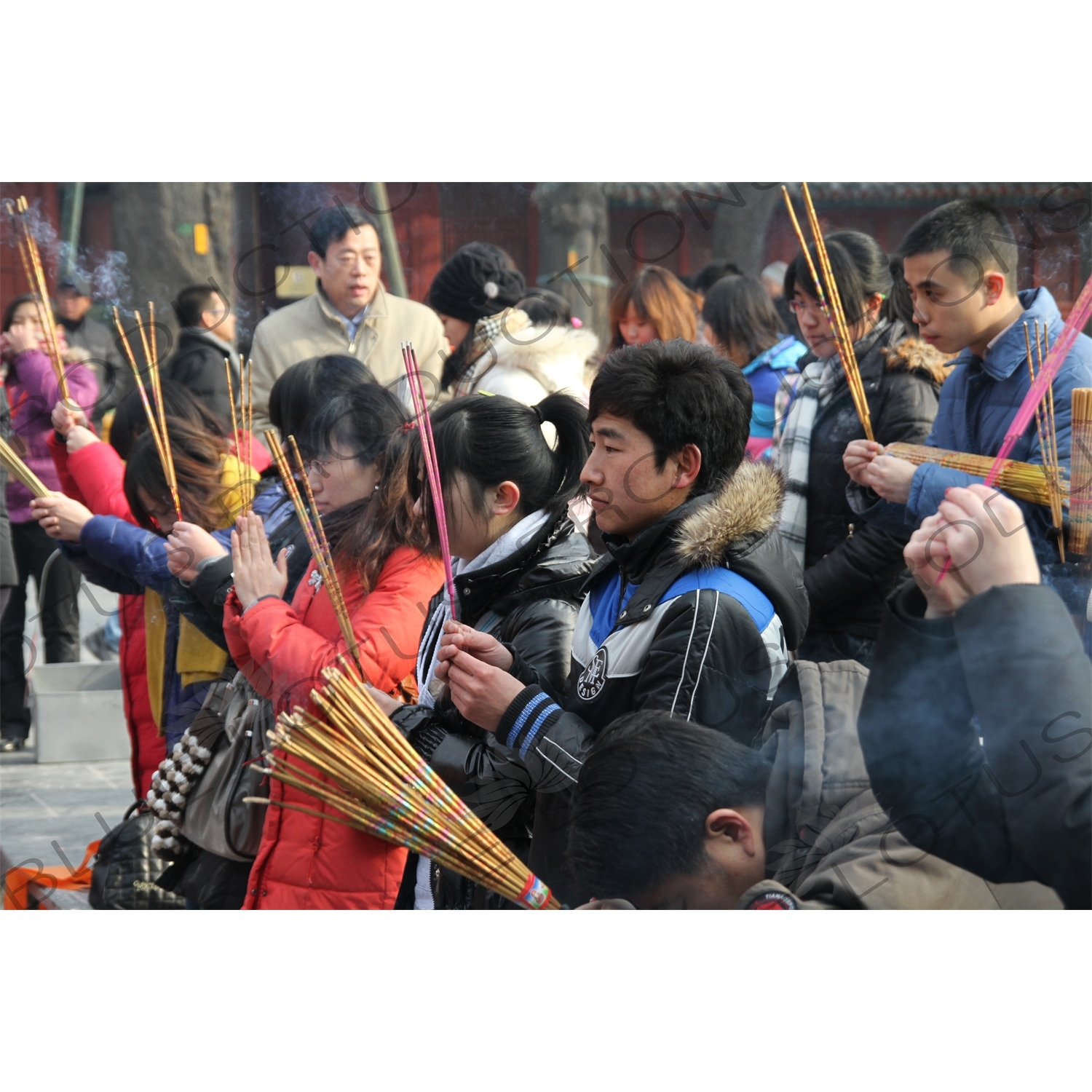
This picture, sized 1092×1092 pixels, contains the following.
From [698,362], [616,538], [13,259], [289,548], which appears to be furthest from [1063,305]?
[13,259]

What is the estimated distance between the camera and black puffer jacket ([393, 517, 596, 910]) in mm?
1727

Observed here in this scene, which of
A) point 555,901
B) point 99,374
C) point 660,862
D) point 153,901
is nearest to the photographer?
point 660,862

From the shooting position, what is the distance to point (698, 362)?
1.62 meters

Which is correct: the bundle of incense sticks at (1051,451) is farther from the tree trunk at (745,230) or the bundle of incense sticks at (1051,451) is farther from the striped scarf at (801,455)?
the tree trunk at (745,230)

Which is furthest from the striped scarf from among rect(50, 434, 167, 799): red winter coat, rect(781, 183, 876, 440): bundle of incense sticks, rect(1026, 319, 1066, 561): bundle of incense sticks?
rect(50, 434, 167, 799): red winter coat

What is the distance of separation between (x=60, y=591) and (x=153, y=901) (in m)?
1.38

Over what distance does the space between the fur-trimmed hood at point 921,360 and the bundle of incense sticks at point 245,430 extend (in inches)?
48.2

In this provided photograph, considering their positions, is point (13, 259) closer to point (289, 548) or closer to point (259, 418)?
point (259, 418)

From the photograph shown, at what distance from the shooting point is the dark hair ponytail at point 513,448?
1789 mm

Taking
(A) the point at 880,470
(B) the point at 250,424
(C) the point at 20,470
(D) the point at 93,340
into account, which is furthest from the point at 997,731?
(D) the point at 93,340

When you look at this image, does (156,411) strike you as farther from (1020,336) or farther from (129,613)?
(1020,336)

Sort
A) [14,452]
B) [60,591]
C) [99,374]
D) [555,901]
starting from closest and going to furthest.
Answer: [555,901], [14,452], [99,374], [60,591]

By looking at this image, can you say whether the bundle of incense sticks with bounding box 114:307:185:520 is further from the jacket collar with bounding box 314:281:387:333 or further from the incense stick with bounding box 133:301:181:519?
the jacket collar with bounding box 314:281:387:333

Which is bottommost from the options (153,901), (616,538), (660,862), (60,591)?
(153,901)
